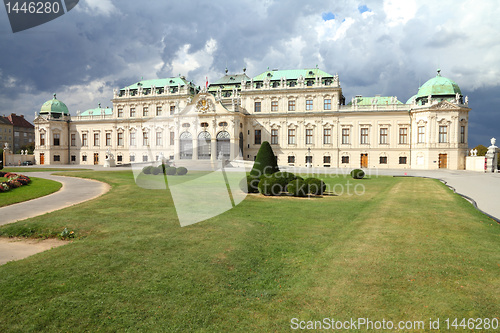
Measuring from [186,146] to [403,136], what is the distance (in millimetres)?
44946

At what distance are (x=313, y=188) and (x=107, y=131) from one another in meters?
70.0

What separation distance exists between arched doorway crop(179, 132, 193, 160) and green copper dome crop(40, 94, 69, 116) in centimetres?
3672

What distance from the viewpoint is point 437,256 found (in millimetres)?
8953

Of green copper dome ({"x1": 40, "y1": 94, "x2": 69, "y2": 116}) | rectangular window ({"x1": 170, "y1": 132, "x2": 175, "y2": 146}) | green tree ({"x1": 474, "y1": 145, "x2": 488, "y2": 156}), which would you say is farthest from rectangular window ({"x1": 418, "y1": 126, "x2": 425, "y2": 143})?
green copper dome ({"x1": 40, "y1": 94, "x2": 69, "y2": 116})

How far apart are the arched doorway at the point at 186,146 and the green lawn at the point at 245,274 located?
5244 cm

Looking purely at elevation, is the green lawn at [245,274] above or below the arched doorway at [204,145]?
below

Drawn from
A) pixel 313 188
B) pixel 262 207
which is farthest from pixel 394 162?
pixel 262 207

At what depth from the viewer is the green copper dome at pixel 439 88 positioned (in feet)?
182

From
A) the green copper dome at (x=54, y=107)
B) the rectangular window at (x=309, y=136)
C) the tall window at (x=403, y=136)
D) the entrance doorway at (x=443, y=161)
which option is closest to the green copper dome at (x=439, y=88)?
the tall window at (x=403, y=136)

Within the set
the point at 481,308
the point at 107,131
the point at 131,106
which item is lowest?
the point at 481,308

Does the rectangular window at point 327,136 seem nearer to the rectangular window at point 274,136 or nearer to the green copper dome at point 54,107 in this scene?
the rectangular window at point 274,136

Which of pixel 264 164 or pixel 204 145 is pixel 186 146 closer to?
pixel 204 145

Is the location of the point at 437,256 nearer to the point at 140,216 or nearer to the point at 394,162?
the point at 140,216

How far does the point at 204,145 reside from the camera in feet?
216
